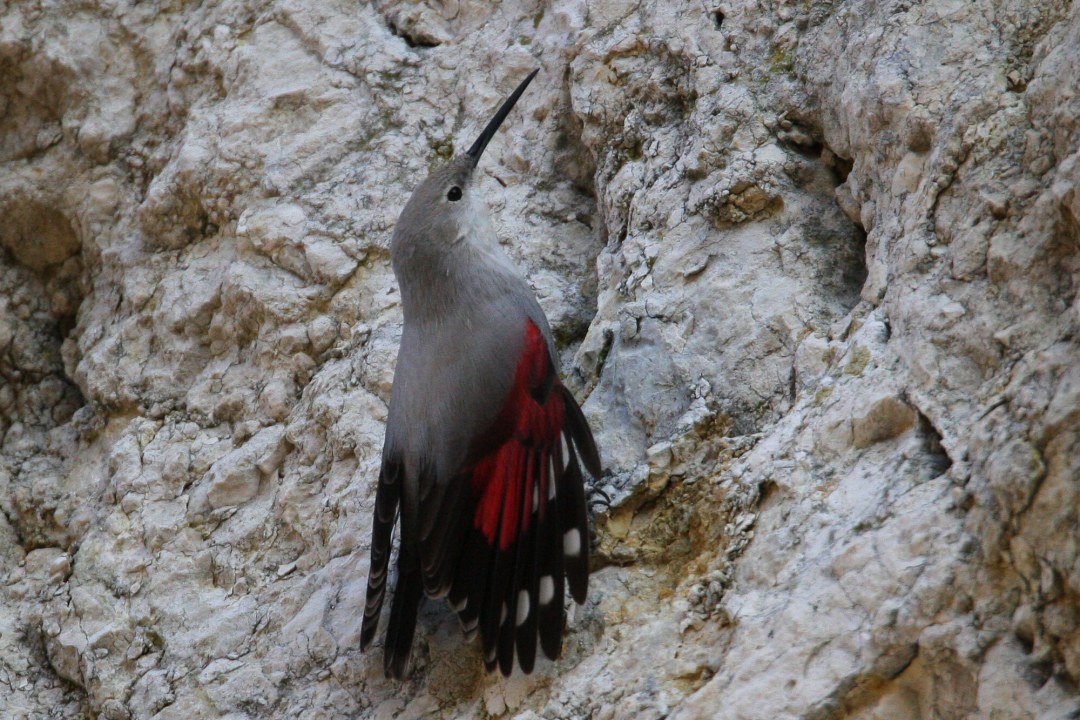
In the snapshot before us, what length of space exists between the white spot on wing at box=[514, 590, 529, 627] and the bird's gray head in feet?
3.08

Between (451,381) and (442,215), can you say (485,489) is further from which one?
(442,215)

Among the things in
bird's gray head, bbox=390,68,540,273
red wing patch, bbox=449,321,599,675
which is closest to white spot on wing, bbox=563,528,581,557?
red wing patch, bbox=449,321,599,675

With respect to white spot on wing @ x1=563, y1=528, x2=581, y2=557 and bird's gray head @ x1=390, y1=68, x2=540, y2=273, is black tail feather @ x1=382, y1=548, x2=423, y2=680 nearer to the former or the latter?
white spot on wing @ x1=563, y1=528, x2=581, y2=557

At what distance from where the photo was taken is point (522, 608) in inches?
93.6

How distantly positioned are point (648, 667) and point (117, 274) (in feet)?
8.00

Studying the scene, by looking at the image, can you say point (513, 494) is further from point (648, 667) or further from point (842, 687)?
point (842, 687)

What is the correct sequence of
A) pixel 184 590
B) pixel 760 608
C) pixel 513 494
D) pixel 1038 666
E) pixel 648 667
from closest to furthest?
pixel 1038 666 → pixel 760 608 → pixel 648 667 → pixel 513 494 → pixel 184 590

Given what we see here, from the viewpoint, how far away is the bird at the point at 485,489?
2398 mm

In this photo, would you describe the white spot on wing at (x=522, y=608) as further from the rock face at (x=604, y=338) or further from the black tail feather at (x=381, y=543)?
the black tail feather at (x=381, y=543)

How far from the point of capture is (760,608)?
6.73 feet

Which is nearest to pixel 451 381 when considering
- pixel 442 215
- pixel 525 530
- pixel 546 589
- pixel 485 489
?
pixel 485 489

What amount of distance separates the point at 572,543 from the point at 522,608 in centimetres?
17

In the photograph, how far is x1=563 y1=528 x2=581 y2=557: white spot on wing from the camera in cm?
241

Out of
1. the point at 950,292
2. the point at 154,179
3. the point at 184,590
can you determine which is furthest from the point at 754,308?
the point at 154,179
